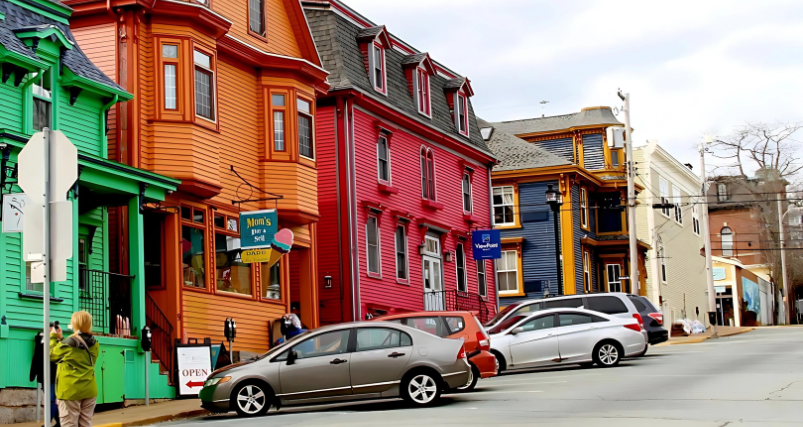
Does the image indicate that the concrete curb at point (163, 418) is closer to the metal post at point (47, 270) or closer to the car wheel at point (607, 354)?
the metal post at point (47, 270)

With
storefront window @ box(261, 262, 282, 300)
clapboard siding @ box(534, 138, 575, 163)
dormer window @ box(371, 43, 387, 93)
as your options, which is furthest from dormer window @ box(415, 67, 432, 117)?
clapboard siding @ box(534, 138, 575, 163)

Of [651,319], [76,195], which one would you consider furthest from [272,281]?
[651,319]

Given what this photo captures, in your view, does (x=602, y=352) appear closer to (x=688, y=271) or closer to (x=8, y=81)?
(x=8, y=81)

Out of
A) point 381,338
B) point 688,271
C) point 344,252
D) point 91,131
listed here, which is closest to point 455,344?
point 381,338

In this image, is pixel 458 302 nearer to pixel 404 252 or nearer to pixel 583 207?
pixel 404 252

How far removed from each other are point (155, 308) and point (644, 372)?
1001 cm

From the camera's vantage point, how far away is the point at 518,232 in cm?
4797

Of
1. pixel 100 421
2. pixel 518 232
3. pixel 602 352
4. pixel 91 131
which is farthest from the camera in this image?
pixel 518 232

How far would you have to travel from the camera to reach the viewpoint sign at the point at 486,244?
120 ft

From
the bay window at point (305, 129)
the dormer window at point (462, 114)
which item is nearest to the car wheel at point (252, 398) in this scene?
the bay window at point (305, 129)

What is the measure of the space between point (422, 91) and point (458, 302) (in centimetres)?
709

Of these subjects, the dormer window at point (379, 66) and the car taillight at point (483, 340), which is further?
the dormer window at point (379, 66)

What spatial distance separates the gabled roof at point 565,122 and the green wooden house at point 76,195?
115 feet

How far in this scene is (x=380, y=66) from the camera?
32844mm
